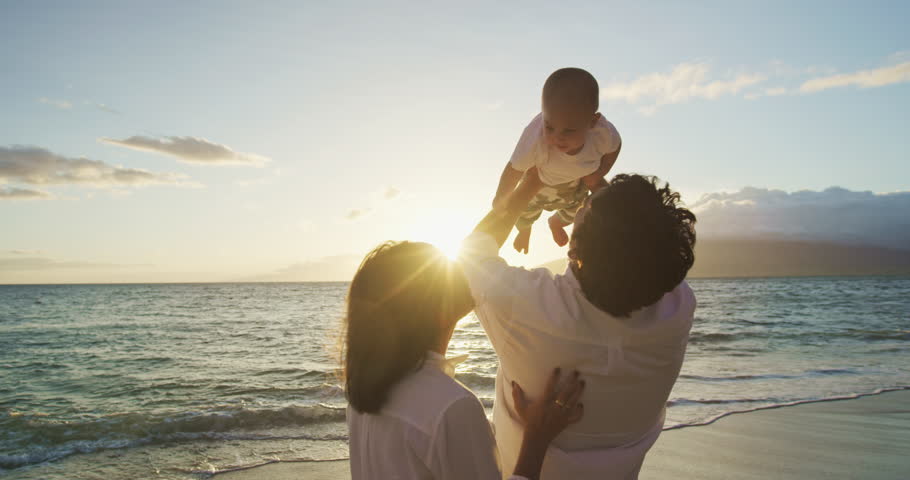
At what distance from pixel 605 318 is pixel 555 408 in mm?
300

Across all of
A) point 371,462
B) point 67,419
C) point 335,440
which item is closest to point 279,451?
point 335,440

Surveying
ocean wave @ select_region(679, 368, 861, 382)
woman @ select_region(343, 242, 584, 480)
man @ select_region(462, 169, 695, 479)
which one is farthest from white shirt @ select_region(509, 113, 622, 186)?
ocean wave @ select_region(679, 368, 861, 382)

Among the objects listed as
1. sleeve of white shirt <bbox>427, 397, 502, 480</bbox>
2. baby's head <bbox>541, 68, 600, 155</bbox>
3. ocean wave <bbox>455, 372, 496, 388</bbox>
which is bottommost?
ocean wave <bbox>455, 372, 496, 388</bbox>

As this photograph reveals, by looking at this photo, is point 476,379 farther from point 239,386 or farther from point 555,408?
point 555,408

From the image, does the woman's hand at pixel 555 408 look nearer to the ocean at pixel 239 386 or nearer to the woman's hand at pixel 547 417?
the woman's hand at pixel 547 417

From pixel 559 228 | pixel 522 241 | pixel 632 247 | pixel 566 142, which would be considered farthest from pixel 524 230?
pixel 632 247

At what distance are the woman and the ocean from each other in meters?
0.33

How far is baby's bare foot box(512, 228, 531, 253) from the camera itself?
11.2 ft

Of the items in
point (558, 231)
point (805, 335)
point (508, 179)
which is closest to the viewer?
point (508, 179)

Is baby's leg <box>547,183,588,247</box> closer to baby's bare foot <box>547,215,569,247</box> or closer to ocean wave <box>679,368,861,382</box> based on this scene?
baby's bare foot <box>547,215,569,247</box>

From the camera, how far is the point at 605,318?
1.49m

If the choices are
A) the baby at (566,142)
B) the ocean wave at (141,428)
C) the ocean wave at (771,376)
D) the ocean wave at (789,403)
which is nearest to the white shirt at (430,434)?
the baby at (566,142)

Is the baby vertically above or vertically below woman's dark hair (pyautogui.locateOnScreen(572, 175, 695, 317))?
above

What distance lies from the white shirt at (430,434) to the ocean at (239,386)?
1.35 ft
